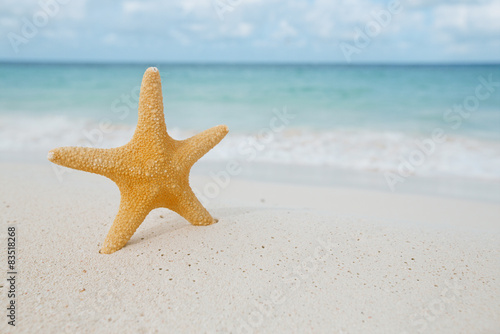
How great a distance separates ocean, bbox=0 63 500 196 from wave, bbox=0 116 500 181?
0.02 metres

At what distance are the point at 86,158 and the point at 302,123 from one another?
28.8 feet

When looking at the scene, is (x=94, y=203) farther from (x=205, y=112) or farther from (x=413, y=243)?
(x=205, y=112)

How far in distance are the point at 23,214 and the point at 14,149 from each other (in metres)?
5.45

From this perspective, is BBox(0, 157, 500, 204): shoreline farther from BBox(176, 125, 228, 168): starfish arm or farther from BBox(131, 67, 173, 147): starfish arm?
BBox(131, 67, 173, 147): starfish arm

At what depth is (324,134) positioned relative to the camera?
31.1ft

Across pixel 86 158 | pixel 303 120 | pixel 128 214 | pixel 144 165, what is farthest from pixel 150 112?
pixel 303 120

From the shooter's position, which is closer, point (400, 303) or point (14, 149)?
point (400, 303)

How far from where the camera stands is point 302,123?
35.8ft

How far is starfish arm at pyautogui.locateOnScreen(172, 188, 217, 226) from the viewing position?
2.96 metres

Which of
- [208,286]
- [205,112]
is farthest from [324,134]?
A: [208,286]

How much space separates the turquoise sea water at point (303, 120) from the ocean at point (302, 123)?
28 millimetres

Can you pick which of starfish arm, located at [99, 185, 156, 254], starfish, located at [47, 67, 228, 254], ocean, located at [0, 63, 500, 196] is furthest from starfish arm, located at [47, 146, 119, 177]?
ocean, located at [0, 63, 500, 196]

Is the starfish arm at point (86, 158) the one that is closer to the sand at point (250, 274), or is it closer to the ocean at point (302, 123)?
the sand at point (250, 274)

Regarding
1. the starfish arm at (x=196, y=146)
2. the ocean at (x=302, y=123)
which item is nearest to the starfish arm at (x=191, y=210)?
the starfish arm at (x=196, y=146)
